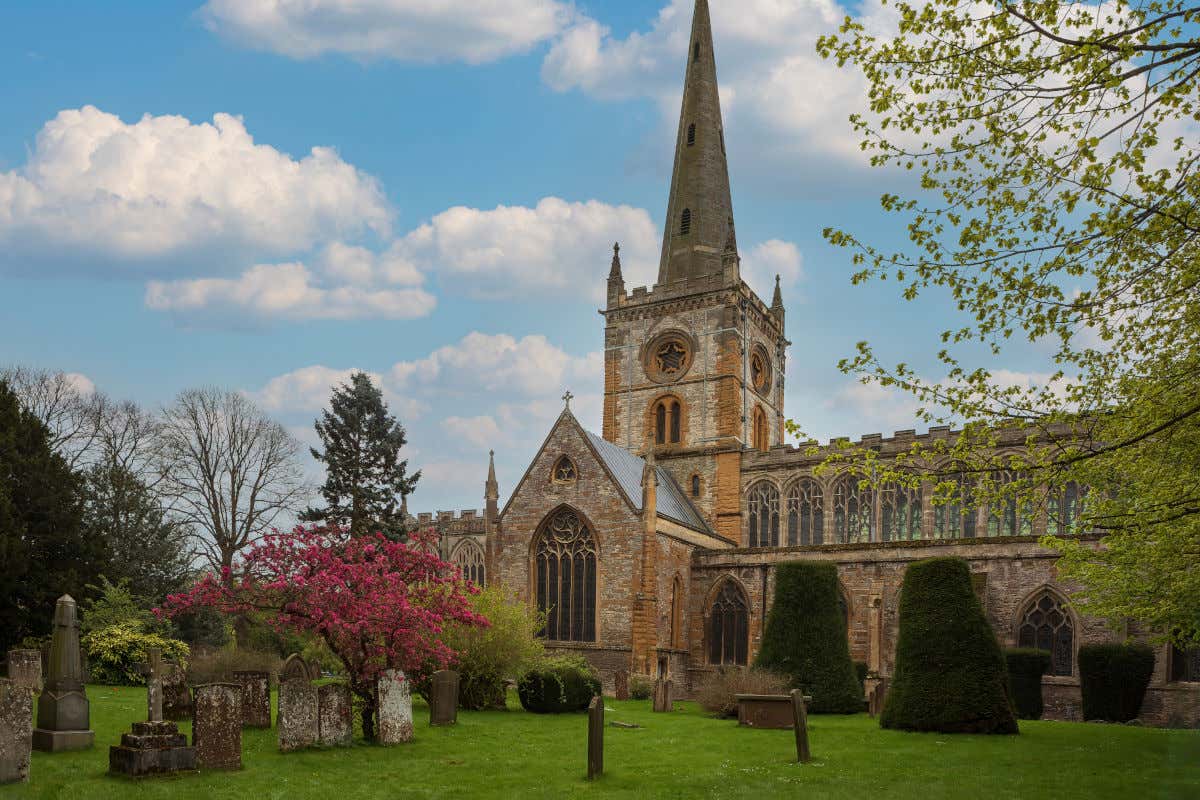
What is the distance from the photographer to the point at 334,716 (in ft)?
49.2

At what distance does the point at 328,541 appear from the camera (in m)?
17.2

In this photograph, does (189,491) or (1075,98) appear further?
(189,491)

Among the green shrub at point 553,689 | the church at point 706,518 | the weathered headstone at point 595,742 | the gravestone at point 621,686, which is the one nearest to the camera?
the weathered headstone at point 595,742

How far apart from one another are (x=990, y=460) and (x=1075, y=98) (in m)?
4.08

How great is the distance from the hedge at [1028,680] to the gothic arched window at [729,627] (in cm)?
911

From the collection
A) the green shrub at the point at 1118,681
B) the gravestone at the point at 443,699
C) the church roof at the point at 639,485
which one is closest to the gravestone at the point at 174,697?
the gravestone at the point at 443,699

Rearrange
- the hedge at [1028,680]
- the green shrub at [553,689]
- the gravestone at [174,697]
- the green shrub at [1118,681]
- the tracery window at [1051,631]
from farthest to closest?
the tracery window at [1051,631] < the hedge at [1028,680] < the green shrub at [1118,681] < the green shrub at [553,689] < the gravestone at [174,697]

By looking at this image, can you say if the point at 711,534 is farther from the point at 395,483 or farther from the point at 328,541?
the point at 328,541

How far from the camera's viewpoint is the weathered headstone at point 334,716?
14812mm

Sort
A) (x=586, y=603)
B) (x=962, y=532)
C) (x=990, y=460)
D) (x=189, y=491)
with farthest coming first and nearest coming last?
(x=189, y=491)
(x=962, y=532)
(x=586, y=603)
(x=990, y=460)

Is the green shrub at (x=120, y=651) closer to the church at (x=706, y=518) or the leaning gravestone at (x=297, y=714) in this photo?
the church at (x=706, y=518)

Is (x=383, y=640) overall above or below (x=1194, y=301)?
below

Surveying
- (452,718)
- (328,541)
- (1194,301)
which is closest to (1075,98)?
(1194,301)

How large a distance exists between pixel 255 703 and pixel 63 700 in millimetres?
3750
